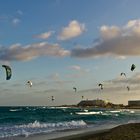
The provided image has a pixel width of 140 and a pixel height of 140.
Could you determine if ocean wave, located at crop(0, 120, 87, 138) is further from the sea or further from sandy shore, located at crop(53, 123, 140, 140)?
sandy shore, located at crop(53, 123, 140, 140)

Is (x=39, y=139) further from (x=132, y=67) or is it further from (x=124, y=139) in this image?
(x=132, y=67)

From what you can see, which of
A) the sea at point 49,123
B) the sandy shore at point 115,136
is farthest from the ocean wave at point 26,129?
the sandy shore at point 115,136

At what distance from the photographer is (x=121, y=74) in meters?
33.1

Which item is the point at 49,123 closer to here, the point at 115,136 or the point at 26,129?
the point at 26,129

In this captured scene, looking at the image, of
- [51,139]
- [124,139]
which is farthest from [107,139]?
[51,139]

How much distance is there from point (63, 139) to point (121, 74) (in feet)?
43.5

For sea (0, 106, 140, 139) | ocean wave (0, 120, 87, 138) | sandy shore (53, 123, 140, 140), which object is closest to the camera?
sandy shore (53, 123, 140, 140)

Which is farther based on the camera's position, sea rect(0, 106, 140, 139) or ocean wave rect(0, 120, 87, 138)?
sea rect(0, 106, 140, 139)

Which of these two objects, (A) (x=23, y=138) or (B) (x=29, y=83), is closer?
(A) (x=23, y=138)

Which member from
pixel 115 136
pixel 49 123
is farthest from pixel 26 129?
pixel 115 136

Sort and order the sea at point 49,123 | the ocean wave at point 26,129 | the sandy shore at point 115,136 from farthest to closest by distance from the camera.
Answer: the sea at point 49,123
the ocean wave at point 26,129
the sandy shore at point 115,136

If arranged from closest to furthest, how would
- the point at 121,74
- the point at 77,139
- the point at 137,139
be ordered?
the point at 137,139, the point at 77,139, the point at 121,74

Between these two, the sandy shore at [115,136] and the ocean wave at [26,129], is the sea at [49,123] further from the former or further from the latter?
the sandy shore at [115,136]

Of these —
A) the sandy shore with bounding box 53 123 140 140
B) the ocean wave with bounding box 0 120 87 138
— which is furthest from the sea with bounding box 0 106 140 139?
the sandy shore with bounding box 53 123 140 140
